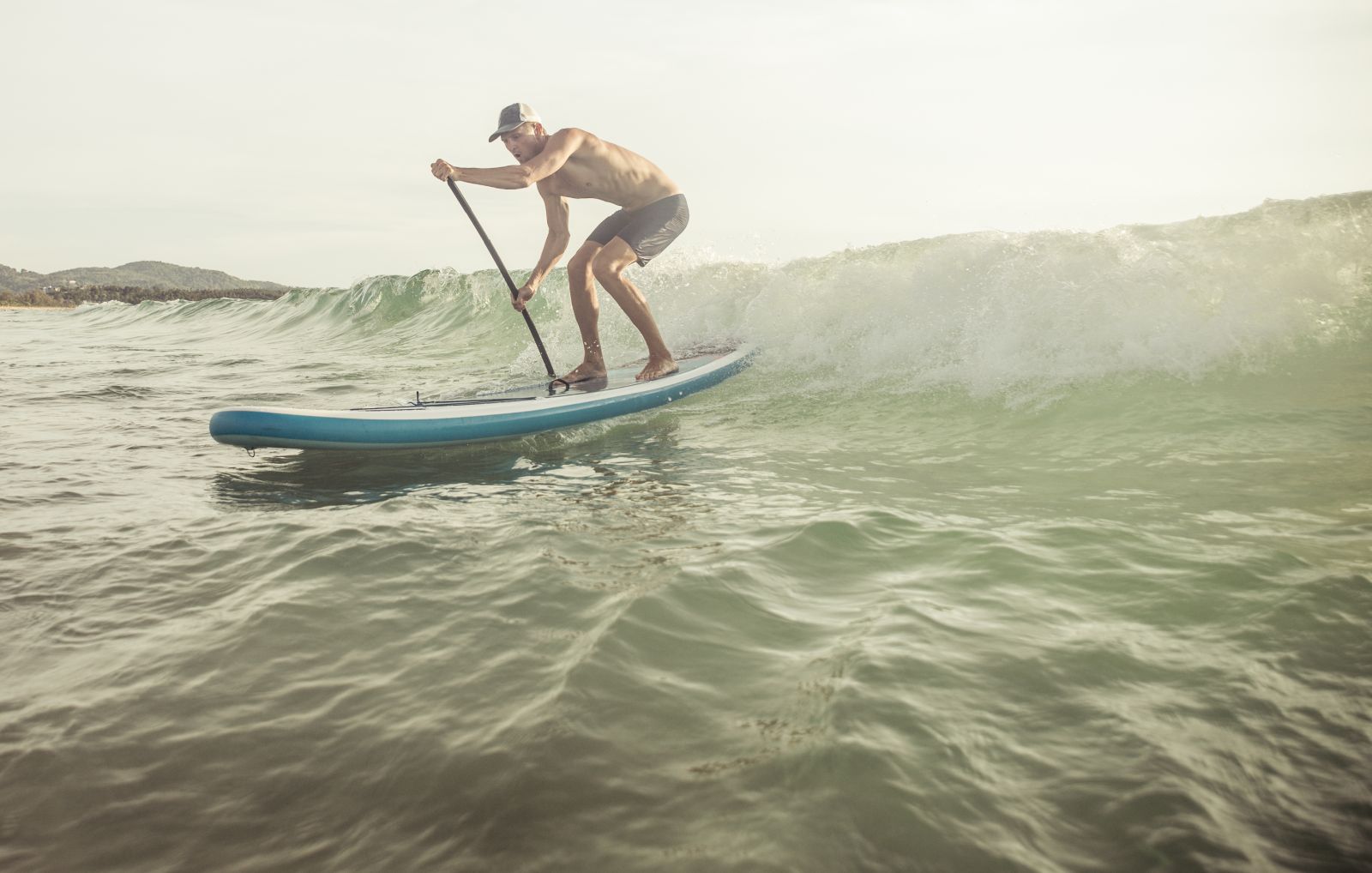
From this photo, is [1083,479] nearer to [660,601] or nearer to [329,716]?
[660,601]

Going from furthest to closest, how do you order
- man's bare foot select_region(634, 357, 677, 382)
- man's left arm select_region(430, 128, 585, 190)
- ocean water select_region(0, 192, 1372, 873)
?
man's bare foot select_region(634, 357, 677, 382) → man's left arm select_region(430, 128, 585, 190) → ocean water select_region(0, 192, 1372, 873)

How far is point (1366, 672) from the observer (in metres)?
2.07

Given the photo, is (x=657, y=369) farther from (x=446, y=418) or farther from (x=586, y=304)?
(x=446, y=418)

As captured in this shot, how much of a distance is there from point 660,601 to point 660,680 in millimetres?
484

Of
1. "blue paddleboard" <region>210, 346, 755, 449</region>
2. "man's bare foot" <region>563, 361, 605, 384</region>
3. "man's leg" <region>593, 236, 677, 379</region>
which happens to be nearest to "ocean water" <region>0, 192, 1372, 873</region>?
"blue paddleboard" <region>210, 346, 755, 449</region>

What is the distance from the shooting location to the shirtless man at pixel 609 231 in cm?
592

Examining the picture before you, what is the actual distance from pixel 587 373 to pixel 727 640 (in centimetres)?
422

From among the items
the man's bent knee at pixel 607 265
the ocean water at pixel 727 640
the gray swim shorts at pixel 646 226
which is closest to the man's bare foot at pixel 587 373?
the man's bent knee at pixel 607 265

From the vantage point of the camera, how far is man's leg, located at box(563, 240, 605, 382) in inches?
247

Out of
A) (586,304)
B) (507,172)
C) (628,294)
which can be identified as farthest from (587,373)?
(507,172)

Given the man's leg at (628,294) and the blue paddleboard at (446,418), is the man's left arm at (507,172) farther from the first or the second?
the blue paddleboard at (446,418)

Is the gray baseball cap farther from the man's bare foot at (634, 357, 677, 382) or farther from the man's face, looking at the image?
the man's bare foot at (634, 357, 677, 382)

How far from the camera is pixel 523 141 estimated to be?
5.40 meters

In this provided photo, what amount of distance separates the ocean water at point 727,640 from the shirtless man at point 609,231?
1151mm
